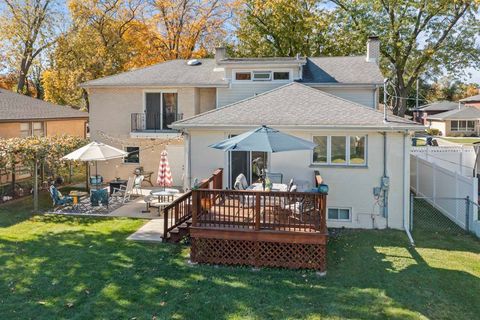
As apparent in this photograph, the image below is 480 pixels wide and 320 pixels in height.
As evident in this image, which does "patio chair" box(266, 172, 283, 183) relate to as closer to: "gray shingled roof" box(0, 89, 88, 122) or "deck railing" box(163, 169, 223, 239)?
"deck railing" box(163, 169, 223, 239)

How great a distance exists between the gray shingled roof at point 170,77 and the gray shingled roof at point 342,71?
4666 mm

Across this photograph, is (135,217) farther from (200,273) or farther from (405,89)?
(405,89)

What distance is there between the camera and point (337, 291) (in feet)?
26.2

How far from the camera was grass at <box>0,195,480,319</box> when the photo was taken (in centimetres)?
712

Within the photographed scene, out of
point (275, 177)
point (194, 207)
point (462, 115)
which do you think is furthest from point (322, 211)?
point (462, 115)

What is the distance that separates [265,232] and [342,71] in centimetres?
1357

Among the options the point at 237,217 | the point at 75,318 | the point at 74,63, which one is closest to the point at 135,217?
the point at 237,217

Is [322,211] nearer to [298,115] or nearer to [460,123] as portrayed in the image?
[298,115]

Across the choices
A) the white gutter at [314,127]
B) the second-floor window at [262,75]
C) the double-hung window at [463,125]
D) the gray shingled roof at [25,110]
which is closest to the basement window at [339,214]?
the white gutter at [314,127]

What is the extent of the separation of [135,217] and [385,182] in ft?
27.9

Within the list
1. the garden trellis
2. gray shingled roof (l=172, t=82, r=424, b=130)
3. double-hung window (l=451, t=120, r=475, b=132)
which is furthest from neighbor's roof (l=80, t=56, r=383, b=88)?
double-hung window (l=451, t=120, r=475, b=132)

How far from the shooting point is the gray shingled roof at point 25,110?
1995 cm

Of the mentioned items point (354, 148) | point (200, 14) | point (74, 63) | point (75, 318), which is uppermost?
point (200, 14)

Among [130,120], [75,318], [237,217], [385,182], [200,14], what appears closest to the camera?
[75,318]
